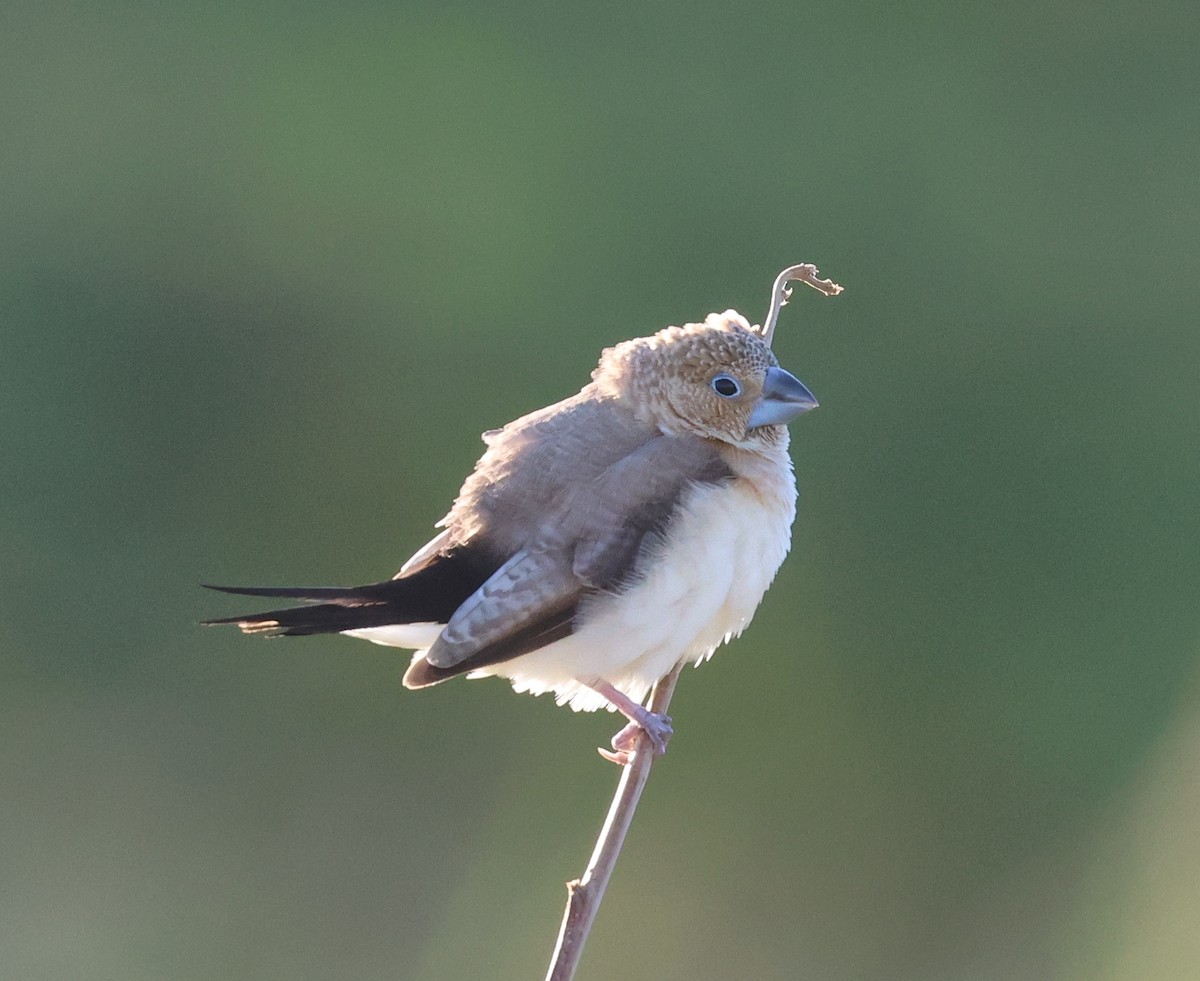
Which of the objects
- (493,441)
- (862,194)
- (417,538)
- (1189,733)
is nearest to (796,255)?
(862,194)

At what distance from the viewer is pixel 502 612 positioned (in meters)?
3.29

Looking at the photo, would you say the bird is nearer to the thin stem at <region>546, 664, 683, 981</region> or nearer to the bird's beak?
the bird's beak

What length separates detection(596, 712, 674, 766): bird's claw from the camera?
340 centimetres

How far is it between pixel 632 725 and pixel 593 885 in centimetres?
85

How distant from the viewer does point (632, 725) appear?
11.9 ft

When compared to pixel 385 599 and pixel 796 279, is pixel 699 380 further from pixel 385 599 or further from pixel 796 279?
pixel 385 599

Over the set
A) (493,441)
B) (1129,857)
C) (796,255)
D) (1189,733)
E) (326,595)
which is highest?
(796,255)

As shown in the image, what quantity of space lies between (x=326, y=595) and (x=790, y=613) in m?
6.17

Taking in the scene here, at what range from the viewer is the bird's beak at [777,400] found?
12.0 ft

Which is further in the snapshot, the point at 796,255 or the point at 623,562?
the point at 796,255

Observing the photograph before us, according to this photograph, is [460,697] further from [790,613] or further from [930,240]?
[930,240]

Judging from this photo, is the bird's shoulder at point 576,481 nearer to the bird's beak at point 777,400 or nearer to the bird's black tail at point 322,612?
the bird's beak at point 777,400

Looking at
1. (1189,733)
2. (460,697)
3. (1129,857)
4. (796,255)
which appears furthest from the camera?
(796,255)

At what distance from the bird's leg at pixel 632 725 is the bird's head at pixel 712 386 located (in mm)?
608
